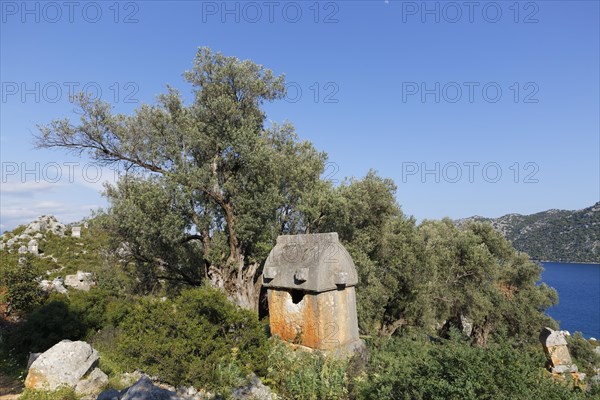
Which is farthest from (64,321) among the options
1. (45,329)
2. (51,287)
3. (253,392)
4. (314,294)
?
(51,287)

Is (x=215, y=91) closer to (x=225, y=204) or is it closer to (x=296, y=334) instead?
(x=225, y=204)

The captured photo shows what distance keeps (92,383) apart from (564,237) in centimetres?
17370

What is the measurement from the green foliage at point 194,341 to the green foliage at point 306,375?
0.43 metres

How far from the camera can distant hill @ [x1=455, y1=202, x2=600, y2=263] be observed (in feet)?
438

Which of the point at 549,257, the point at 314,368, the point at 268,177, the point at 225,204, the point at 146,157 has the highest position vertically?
the point at 146,157

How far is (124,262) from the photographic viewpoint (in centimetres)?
1569

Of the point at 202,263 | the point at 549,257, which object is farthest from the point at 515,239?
the point at 202,263

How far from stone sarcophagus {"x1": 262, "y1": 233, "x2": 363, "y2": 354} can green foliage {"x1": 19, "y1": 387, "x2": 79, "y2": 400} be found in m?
4.76

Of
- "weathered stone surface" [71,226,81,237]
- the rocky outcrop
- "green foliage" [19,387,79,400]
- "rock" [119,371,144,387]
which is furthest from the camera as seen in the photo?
"weathered stone surface" [71,226,81,237]

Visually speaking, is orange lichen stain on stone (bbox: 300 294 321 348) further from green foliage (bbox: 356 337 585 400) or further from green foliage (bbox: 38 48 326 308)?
green foliage (bbox: 38 48 326 308)

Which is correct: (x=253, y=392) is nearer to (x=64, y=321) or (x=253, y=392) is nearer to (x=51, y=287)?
(x=64, y=321)

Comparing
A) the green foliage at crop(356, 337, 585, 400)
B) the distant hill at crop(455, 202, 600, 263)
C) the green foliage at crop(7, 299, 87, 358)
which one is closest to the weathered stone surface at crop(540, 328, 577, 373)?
the green foliage at crop(356, 337, 585, 400)

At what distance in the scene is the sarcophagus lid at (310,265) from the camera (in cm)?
859

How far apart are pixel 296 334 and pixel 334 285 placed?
1.66 m
